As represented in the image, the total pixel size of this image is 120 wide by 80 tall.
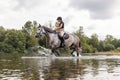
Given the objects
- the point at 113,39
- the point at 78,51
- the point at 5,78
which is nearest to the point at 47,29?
the point at 78,51

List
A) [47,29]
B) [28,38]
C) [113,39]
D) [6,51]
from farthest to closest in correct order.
A: [113,39]
[28,38]
[6,51]
[47,29]

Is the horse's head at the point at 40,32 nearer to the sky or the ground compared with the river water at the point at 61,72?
nearer to the sky

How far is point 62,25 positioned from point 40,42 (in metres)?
41.5

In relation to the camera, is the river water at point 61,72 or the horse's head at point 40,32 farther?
the horse's head at point 40,32

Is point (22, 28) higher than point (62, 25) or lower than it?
higher

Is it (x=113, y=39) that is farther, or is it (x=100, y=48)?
(x=113, y=39)

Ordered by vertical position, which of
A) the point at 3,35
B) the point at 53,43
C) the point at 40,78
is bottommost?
the point at 40,78

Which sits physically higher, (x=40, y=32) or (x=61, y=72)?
(x=40, y=32)

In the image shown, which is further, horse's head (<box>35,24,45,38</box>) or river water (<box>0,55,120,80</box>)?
horse's head (<box>35,24,45,38</box>)

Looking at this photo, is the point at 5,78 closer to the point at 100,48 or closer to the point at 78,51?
the point at 78,51

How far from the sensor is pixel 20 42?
6781 centimetres

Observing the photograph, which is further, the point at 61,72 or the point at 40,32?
the point at 40,32

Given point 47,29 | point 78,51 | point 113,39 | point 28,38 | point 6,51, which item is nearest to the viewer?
point 47,29

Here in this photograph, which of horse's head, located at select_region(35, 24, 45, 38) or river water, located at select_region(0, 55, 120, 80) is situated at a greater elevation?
horse's head, located at select_region(35, 24, 45, 38)
